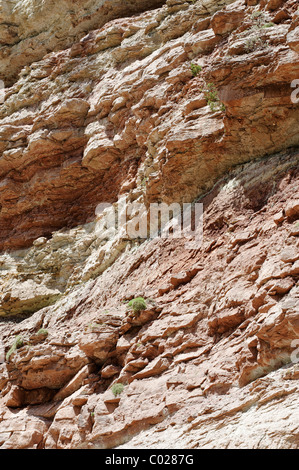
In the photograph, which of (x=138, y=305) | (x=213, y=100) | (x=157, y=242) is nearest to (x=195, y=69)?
(x=213, y=100)

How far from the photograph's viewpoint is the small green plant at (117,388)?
27.8 feet

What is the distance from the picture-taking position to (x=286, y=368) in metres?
6.11

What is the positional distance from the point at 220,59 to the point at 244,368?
271 inches

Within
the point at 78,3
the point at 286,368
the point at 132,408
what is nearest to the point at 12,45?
the point at 78,3

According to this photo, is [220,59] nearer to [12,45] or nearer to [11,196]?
[11,196]

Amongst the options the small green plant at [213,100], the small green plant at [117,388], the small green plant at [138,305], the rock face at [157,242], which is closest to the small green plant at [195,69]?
Result: the rock face at [157,242]

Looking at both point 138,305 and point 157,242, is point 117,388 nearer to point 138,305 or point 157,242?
point 138,305

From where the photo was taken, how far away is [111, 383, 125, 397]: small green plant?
847 cm

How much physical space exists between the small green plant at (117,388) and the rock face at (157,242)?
32 mm

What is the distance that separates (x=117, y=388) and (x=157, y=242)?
416 centimetres

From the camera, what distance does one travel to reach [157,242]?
11.7m

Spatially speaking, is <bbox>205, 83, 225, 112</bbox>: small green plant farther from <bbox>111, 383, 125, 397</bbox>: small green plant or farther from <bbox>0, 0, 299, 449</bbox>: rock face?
<bbox>111, 383, 125, 397</bbox>: small green plant

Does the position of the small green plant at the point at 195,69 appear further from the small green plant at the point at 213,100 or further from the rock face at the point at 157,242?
the small green plant at the point at 213,100

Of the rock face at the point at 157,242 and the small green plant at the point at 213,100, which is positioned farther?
the small green plant at the point at 213,100
